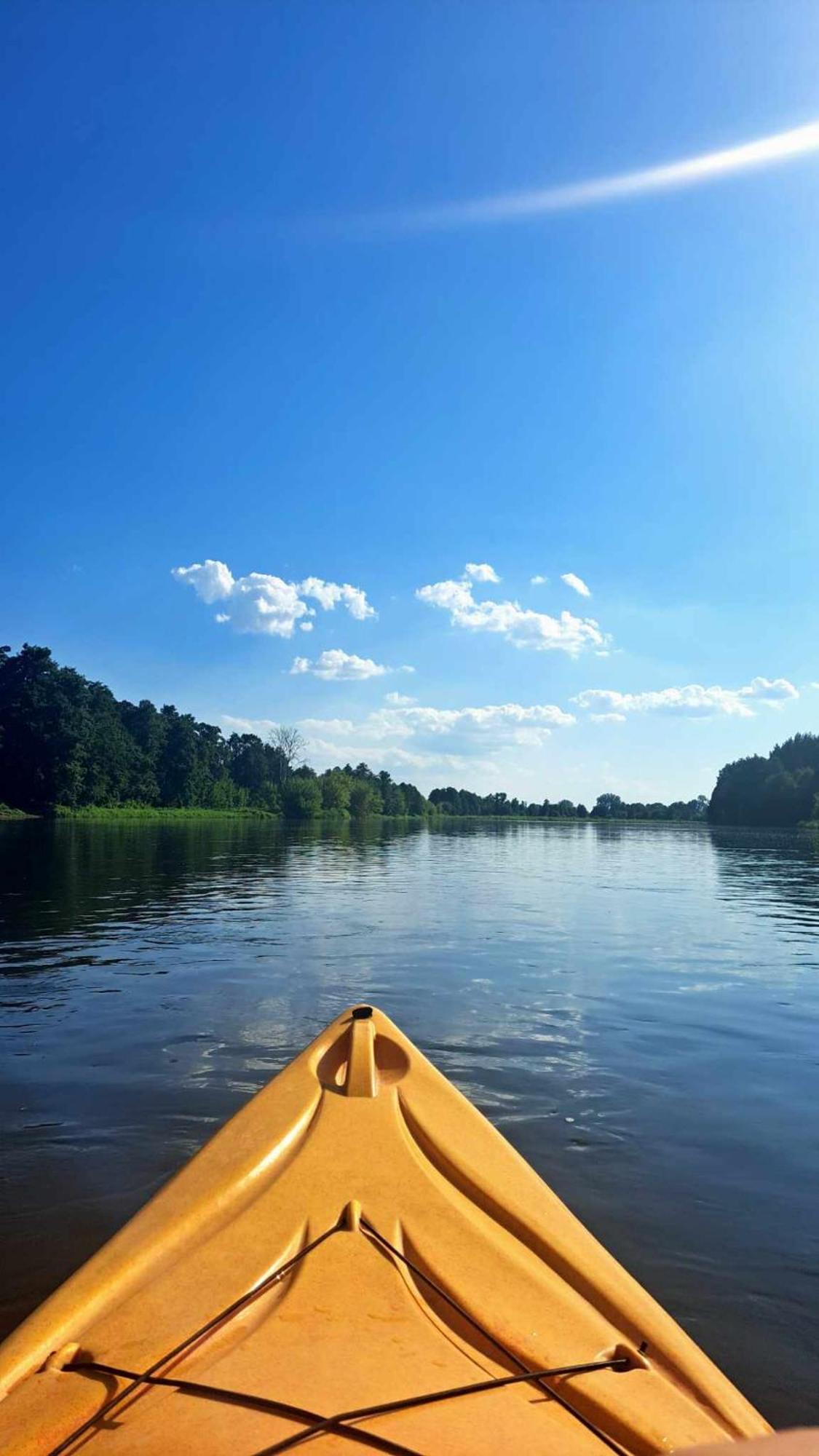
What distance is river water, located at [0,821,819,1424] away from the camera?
420 cm

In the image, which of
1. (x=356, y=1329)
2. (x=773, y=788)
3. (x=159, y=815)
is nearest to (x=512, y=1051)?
(x=356, y=1329)

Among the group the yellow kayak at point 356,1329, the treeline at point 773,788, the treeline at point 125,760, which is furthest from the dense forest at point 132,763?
the yellow kayak at point 356,1329

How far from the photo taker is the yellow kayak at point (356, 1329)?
2350 millimetres

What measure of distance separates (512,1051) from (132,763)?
9609 cm

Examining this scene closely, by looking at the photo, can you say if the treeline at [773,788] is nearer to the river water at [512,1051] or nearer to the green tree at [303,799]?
the green tree at [303,799]

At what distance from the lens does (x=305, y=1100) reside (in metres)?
4.49

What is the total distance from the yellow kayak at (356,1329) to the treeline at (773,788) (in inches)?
4119

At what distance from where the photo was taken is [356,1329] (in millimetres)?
2746

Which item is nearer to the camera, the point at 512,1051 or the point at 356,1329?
the point at 356,1329

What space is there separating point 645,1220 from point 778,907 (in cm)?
1626

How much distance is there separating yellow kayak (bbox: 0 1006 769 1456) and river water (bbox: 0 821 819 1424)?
0.88 m

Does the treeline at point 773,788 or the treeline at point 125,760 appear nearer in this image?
the treeline at point 125,760

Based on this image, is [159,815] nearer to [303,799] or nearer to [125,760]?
[125,760]

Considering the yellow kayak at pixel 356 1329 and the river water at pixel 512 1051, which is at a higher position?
the yellow kayak at pixel 356 1329
